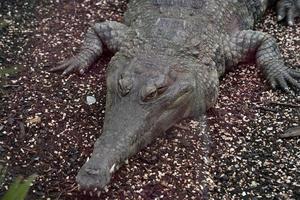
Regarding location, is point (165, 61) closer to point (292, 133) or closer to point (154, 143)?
point (154, 143)

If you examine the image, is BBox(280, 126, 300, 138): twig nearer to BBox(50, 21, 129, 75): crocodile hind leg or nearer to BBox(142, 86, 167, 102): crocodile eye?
BBox(142, 86, 167, 102): crocodile eye

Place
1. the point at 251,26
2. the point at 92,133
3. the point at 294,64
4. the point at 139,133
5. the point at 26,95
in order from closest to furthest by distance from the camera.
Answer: the point at 139,133 → the point at 92,133 → the point at 26,95 → the point at 294,64 → the point at 251,26

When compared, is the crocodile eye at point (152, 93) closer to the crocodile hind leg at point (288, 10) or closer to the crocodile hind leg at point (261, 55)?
the crocodile hind leg at point (261, 55)

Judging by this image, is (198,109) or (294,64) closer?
(198,109)

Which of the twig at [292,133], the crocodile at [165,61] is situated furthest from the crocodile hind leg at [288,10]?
the twig at [292,133]

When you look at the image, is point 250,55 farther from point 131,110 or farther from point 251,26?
point 131,110

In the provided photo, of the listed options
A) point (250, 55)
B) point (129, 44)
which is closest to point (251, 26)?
point (250, 55)
